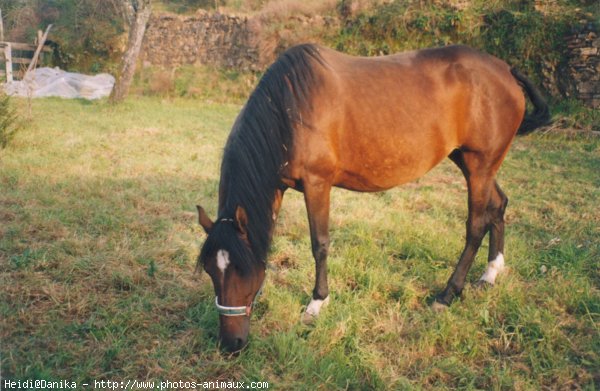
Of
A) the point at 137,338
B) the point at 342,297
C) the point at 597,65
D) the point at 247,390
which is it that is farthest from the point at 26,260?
the point at 597,65

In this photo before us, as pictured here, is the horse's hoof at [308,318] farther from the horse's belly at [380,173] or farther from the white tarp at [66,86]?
the white tarp at [66,86]

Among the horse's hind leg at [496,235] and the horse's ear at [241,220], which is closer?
the horse's ear at [241,220]

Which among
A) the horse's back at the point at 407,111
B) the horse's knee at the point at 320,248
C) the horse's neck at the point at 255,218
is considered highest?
the horse's back at the point at 407,111

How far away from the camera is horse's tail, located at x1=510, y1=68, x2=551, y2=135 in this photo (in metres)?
3.33

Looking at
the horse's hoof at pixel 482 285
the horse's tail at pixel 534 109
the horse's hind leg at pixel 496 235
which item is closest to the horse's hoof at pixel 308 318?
the horse's hoof at pixel 482 285

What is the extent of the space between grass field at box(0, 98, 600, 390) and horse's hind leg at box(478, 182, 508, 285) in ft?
0.37

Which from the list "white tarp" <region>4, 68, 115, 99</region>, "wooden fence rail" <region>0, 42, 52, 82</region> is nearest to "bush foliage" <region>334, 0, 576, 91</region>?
"white tarp" <region>4, 68, 115, 99</region>

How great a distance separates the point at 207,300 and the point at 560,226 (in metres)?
3.75

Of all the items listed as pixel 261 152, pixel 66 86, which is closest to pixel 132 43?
pixel 66 86

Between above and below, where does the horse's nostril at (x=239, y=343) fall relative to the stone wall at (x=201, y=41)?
below

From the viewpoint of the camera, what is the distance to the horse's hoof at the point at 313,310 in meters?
2.78

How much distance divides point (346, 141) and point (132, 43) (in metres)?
11.2

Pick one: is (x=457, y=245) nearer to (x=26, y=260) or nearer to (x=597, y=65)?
(x=26, y=260)

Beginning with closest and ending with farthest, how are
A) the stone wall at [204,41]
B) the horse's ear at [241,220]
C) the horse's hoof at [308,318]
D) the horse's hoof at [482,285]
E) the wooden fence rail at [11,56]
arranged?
the horse's ear at [241,220]
the horse's hoof at [308,318]
the horse's hoof at [482,285]
the wooden fence rail at [11,56]
the stone wall at [204,41]
